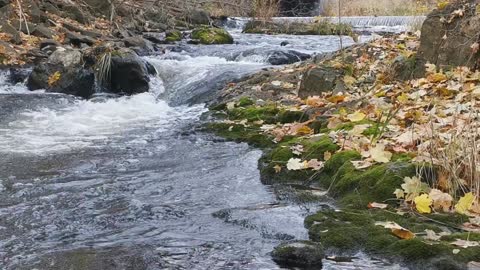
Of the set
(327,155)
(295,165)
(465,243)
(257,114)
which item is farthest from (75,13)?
(465,243)

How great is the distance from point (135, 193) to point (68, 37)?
943 cm

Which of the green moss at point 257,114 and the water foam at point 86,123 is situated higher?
the green moss at point 257,114

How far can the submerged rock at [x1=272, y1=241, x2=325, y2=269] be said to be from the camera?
3.20m

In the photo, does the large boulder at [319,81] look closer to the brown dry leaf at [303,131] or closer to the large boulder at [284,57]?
the brown dry leaf at [303,131]

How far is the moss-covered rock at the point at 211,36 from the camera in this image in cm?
1697

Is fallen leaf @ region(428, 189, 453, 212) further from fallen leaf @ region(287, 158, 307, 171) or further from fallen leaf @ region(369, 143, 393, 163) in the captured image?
fallen leaf @ region(287, 158, 307, 171)

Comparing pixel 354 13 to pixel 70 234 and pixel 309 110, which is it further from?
pixel 70 234

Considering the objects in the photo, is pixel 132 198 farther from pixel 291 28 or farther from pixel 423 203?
pixel 291 28

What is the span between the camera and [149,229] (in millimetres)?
3977

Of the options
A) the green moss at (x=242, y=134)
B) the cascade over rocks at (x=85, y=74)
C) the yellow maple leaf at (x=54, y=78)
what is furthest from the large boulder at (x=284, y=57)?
the green moss at (x=242, y=134)

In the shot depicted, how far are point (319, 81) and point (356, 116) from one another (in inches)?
85.2

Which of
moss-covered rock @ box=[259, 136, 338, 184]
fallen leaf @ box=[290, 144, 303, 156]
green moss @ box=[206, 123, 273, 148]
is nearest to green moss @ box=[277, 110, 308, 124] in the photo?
green moss @ box=[206, 123, 273, 148]

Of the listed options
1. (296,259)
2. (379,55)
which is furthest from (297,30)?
(296,259)

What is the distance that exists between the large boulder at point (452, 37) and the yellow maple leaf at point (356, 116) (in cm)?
140
